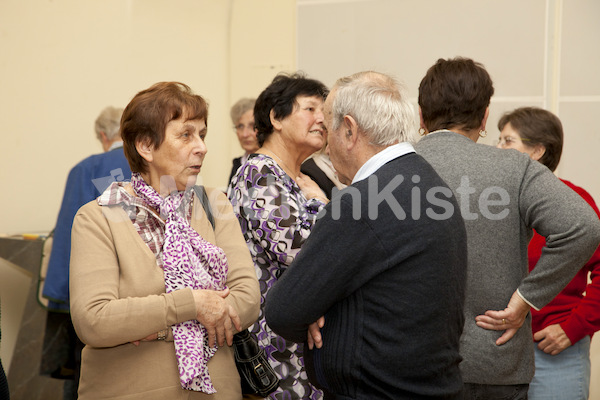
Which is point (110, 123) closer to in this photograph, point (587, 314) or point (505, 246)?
point (505, 246)

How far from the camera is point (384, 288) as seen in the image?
1369 millimetres

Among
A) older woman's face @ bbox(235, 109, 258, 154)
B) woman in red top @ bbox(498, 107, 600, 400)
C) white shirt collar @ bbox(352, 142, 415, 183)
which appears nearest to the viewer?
white shirt collar @ bbox(352, 142, 415, 183)

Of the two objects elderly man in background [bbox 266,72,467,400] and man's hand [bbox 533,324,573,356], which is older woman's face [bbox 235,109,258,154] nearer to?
man's hand [bbox 533,324,573,356]

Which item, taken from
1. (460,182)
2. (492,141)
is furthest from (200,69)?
(460,182)

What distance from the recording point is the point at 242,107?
167 inches

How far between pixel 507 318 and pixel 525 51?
227 cm

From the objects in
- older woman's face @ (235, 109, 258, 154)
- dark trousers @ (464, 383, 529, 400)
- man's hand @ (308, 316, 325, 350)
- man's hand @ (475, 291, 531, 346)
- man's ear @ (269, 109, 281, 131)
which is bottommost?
dark trousers @ (464, 383, 529, 400)

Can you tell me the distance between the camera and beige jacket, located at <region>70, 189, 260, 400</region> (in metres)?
1.61

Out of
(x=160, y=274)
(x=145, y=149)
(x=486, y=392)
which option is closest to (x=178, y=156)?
(x=145, y=149)

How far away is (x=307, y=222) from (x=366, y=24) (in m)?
2.37

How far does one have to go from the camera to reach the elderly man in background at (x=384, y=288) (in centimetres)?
134

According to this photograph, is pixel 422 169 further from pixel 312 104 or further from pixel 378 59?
pixel 378 59

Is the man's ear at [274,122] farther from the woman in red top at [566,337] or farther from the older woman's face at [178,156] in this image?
the woman in red top at [566,337]

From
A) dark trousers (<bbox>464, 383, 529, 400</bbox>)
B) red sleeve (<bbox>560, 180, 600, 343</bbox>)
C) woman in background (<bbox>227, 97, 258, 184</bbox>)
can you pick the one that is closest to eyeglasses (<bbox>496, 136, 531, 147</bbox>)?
red sleeve (<bbox>560, 180, 600, 343</bbox>)
